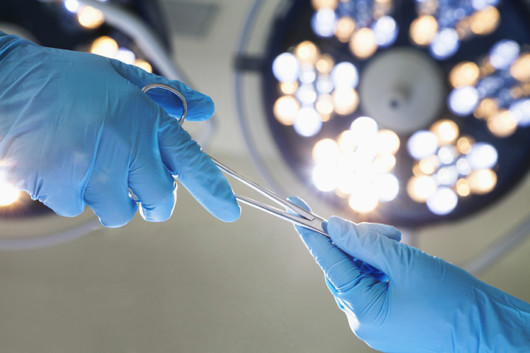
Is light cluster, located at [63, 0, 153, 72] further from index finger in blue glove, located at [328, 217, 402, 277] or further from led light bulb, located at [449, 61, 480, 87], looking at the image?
led light bulb, located at [449, 61, 480, 87]

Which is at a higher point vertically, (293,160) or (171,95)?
(171,95)

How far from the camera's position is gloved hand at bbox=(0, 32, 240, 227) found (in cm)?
79

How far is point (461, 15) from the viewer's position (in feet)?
4.44

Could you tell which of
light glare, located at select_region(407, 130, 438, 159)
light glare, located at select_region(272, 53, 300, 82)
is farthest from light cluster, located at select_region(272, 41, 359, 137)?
light glare, located at select_region(407, 130, 438, 159)

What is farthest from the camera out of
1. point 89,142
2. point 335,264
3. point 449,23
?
point 449,23

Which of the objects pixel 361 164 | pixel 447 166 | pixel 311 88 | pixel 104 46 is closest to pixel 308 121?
pixel 311 88

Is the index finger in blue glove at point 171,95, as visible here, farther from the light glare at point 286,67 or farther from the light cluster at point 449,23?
the light cluster at point 449,23

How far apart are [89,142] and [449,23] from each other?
3.71 feet

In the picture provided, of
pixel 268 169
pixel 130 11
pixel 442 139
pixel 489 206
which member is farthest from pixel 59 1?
pixel 489 206

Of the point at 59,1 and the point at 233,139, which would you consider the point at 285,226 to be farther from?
the point at 59,1

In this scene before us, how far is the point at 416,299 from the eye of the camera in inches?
35.2

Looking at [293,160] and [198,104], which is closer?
[198,104]

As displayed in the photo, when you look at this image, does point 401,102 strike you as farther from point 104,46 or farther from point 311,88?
point 104,46

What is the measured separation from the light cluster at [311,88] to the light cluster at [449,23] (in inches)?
9.5
